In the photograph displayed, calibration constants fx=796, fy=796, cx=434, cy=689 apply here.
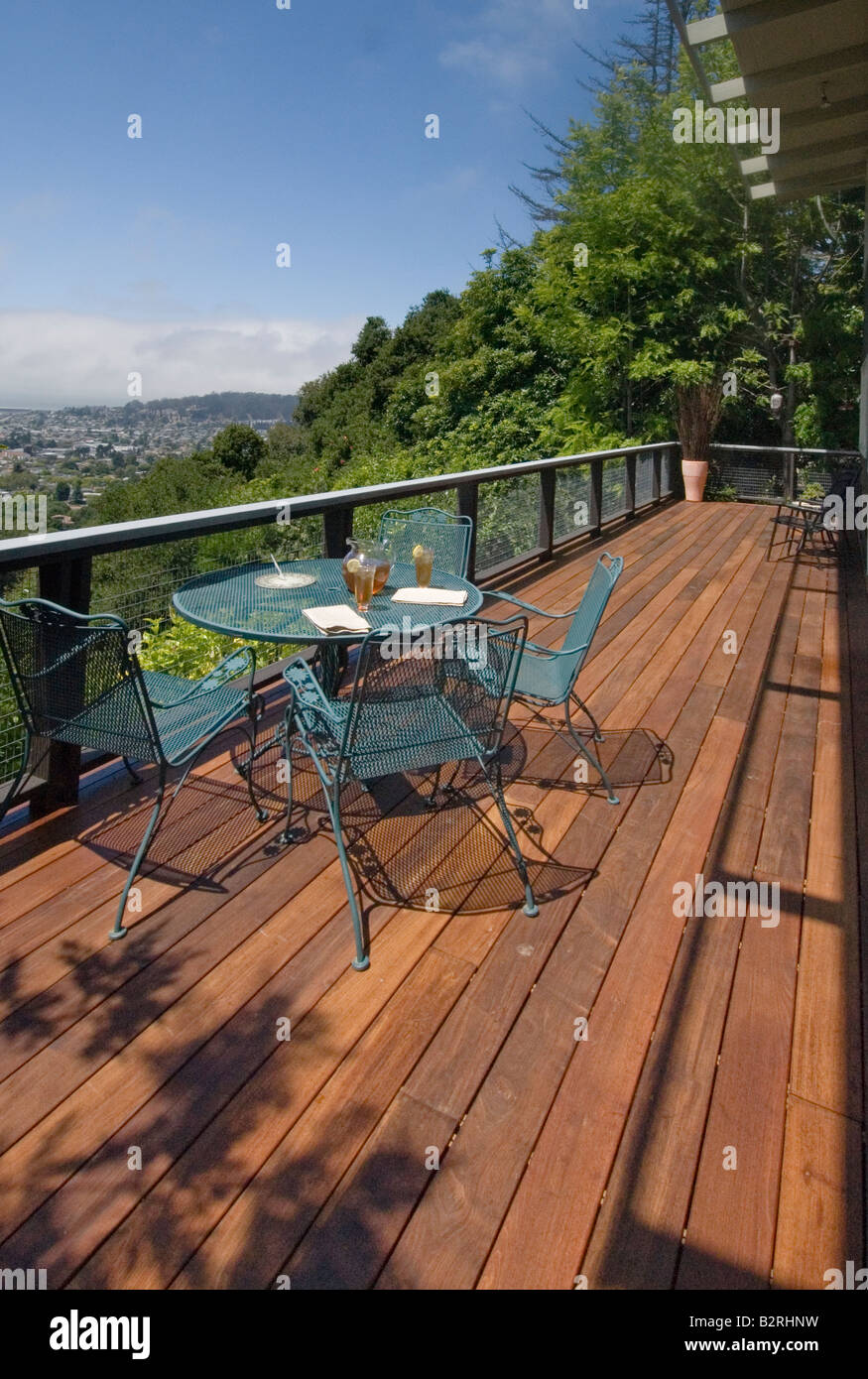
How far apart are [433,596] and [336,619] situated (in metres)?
0.45

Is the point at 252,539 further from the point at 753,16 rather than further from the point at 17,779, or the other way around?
the point at 753,16

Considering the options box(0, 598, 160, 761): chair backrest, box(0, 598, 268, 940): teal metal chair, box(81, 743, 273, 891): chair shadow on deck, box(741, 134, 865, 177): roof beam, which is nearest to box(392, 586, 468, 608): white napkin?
box(0, 598, 268, 940): teal metal chair

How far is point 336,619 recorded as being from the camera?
249 centimetres

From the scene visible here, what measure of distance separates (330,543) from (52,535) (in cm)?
158

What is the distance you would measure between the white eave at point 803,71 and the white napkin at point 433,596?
4047mm

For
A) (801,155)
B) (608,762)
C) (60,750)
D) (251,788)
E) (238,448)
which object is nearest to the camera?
(60,750)

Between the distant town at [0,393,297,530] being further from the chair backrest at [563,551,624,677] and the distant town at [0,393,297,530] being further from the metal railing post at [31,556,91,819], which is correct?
the chair backrest at [563,551,624,677]

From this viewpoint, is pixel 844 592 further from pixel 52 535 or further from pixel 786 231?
pixel 786 231

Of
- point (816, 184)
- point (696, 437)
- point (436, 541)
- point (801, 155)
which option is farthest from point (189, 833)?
point (696, 437)

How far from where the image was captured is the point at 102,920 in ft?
6.98

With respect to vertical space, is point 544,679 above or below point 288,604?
below

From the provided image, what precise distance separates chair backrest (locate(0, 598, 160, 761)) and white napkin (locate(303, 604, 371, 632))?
587mm

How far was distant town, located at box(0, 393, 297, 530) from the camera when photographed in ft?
44.8
